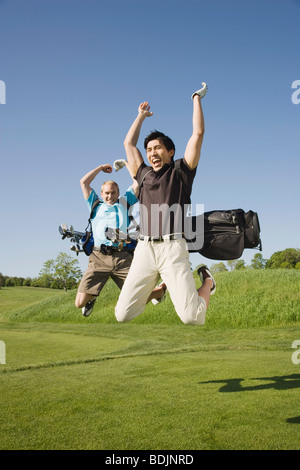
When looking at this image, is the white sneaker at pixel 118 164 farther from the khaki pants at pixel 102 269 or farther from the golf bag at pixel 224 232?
the khaki pants at pixel 102 269

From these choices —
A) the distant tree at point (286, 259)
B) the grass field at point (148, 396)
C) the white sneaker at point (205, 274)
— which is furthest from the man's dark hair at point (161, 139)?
the distant tree at point (286, 259)

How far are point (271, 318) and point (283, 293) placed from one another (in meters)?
1.94

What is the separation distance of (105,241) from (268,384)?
3.75 meters

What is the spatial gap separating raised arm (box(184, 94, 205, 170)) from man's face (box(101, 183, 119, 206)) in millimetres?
1857

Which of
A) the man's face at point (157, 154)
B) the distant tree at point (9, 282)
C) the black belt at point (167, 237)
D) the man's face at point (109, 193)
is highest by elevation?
the man's face at point (157, 154)

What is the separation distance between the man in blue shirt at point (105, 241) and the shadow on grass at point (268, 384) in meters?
2.54

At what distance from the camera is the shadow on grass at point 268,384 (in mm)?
6898

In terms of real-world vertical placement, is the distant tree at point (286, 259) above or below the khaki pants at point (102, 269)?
above

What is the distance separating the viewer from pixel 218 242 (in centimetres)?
458

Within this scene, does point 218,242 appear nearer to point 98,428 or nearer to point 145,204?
point 145,204

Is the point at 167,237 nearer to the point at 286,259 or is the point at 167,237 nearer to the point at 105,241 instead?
the point at 105,241

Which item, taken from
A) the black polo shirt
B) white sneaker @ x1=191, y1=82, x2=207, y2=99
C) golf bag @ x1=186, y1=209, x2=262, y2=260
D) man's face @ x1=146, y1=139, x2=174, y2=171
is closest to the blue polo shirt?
the black polo shirt
